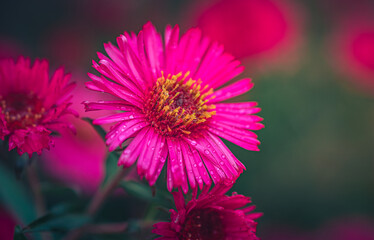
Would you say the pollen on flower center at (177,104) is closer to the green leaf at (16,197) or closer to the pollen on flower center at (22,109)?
the pollen on flower center at (22,109)

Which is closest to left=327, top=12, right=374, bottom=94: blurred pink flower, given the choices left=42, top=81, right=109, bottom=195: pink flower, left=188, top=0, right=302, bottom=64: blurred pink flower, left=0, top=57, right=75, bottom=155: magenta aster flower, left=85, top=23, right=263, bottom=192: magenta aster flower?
left=188, top=0, right=302, bottom=64: blurred pink flower

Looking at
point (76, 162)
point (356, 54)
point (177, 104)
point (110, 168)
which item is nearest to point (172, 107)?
point (177, 104)

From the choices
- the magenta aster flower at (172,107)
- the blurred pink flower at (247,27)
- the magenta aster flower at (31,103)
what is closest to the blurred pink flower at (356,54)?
the blurred pink flower at (247,27)

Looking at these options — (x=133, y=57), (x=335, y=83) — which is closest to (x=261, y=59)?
(x=335, y=83)

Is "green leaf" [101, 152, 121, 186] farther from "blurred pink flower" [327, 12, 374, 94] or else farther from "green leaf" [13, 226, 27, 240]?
"blurred pink flower" [327, 12, 374, 94]

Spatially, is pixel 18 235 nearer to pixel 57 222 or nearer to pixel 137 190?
pixel 57 222
